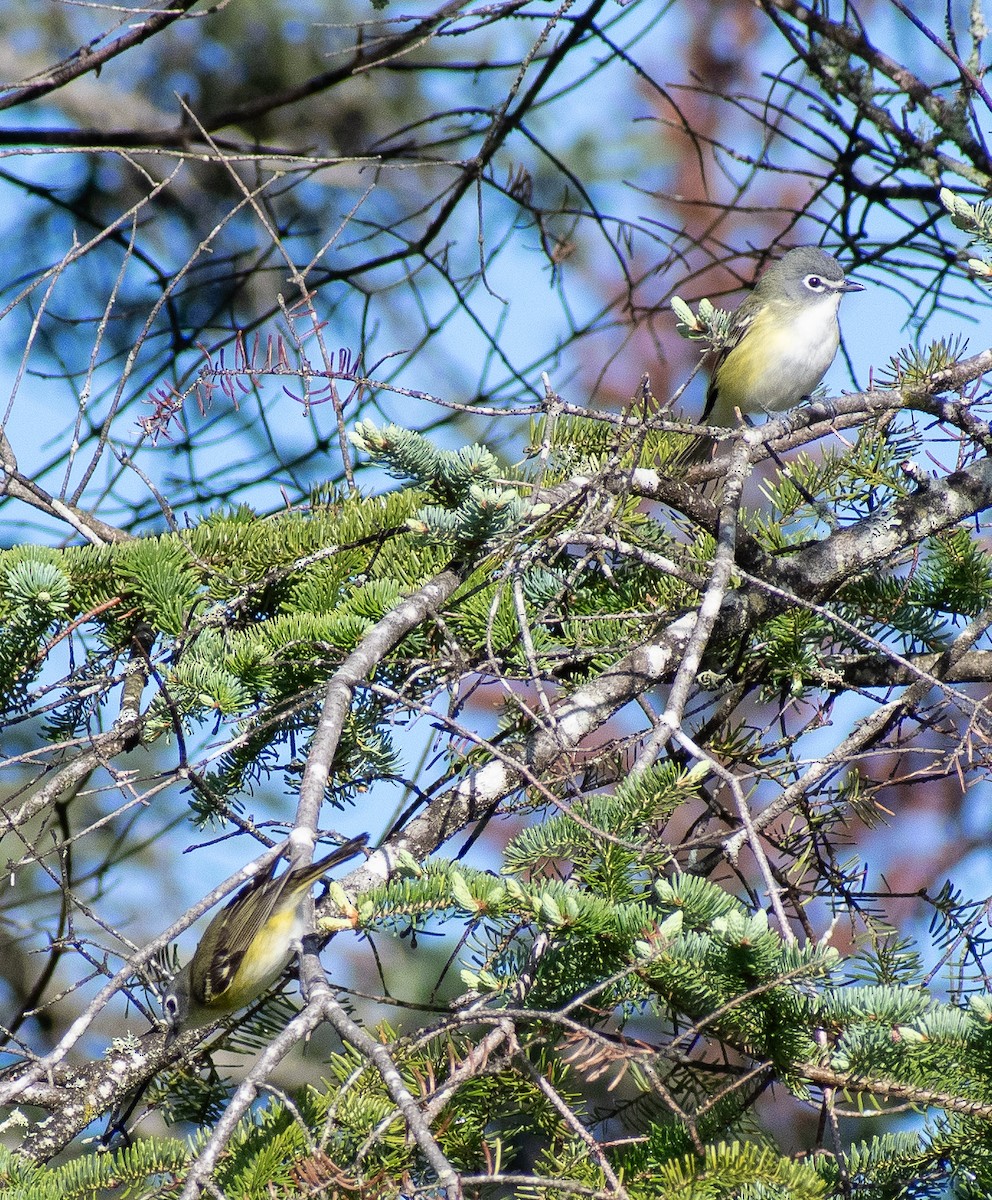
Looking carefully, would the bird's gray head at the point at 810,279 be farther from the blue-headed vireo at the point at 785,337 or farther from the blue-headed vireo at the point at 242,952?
the blue-headed vireo at the point at 242,952

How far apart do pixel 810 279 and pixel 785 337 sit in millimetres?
340

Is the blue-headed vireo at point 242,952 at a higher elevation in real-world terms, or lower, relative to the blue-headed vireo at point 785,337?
lower

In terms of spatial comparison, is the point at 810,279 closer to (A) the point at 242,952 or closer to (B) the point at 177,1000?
(A) the point at 242,952

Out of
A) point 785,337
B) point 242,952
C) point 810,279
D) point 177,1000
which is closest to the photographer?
point 177,1000

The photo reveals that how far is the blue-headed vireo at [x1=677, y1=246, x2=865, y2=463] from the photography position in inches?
194

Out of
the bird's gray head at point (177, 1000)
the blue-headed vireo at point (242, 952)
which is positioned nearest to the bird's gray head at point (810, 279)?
the blue-headed vireo at point (242, 952)

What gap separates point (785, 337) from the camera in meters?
A: 4.97

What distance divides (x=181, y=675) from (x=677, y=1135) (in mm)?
1458

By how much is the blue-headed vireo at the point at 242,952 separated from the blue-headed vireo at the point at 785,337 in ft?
7.47

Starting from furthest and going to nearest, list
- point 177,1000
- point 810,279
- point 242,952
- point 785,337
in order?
1. point 810,279
2. point 785,337
3. point 242,952
4. point 177,1000

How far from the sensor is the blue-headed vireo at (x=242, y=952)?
11.0ft

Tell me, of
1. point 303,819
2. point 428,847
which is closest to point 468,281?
point 428,847

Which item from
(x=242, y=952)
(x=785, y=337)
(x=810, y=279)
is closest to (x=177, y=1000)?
(x=242, y=952)

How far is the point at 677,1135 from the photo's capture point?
1933 millimetres
